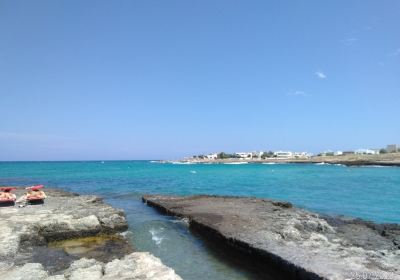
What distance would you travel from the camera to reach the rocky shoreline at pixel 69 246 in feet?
34.4

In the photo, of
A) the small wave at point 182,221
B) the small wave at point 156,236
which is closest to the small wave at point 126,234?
the small wave at point 156,236

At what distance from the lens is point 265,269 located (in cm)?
1352

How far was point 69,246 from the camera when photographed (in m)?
16.5

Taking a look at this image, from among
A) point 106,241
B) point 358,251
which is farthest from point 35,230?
point 358,251

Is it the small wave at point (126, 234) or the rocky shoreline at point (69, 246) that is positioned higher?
the rocky shoreline at point (69, 246)

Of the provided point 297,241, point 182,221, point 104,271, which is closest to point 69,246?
point 104,271

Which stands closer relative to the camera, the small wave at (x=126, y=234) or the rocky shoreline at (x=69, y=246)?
the rocky shoreline at (x=69, y=246)

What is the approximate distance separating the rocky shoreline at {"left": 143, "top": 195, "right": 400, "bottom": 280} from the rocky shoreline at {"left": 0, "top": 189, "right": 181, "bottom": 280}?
421 cm

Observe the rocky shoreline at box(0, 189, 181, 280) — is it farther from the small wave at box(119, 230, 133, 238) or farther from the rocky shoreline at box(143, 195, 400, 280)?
the rocky shoreline at box(143, 195, 400, 280)

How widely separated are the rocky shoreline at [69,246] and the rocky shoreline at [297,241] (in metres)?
4.21

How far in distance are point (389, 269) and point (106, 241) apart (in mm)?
11696

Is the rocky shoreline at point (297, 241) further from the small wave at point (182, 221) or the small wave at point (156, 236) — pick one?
the small wave at point (156, 236)

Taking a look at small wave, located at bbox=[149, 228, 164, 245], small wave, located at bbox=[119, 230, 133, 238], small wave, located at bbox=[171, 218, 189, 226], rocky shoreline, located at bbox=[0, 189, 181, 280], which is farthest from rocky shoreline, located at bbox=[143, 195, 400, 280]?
rocky shoreline, located at bbox=[0, 189, 181, 280]

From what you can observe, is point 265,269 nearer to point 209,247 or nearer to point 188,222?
point 209,247
